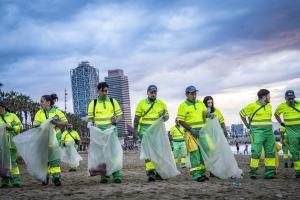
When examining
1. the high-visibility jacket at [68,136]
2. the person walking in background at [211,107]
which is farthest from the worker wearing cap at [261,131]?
the high-visibility jacket at [68,136]

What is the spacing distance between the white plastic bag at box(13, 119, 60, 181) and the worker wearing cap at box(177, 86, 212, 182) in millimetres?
3087

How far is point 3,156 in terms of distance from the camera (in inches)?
381

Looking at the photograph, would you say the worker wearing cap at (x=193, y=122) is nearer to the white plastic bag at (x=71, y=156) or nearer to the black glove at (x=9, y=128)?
the black glove at (x=9, y=128)

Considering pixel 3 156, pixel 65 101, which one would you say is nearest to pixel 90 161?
pixel 3 156

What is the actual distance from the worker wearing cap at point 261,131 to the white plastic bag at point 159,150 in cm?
193

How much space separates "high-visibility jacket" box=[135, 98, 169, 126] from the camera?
392 inches

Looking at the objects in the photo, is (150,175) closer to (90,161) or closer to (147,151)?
(147,151)

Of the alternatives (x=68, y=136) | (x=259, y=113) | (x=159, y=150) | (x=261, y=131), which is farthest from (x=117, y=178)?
(x=68, y=136)

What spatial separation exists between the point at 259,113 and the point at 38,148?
5413 mm

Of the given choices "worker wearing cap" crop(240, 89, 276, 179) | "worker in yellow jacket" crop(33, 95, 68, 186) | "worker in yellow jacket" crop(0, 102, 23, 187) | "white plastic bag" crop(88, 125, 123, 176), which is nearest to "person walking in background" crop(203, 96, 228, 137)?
"worker wearing cap" crop(240, 89, 276, 179)

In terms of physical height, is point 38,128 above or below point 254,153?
above

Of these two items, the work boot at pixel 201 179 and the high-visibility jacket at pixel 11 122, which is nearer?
the work boot at pixel 201 179

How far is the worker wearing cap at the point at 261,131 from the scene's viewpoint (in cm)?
952

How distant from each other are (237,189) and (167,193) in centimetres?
133
